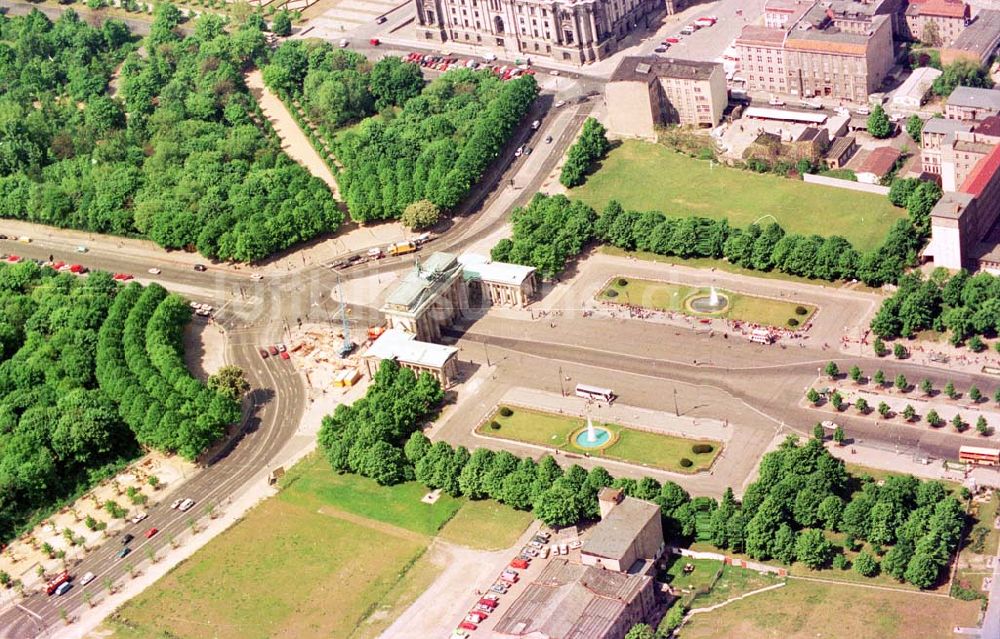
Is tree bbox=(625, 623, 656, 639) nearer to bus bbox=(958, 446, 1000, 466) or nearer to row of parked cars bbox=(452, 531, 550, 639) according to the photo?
row of parked cars bbox=(452, 531, 550, 639)

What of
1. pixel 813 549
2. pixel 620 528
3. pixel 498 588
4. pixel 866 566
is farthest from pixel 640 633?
pixel 866 566

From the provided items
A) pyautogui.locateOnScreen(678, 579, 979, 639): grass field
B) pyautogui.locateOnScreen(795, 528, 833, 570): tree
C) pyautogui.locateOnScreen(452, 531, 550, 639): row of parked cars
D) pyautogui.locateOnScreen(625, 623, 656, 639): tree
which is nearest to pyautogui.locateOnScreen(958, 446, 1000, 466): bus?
pyautogui.locateOnScreen(795, 528, 833, 570): tree

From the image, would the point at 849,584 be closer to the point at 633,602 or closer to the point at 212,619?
the point at 633,602

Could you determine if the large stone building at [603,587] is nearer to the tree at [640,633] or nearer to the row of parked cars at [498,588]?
the tree at [640,633]

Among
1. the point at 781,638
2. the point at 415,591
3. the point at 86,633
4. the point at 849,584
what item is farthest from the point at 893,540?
the point at 86,633

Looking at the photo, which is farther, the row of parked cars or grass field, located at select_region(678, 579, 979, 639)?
the row of parked cars

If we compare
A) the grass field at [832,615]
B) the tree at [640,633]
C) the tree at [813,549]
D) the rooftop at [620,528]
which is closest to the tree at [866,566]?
the grass field at [832,615]
